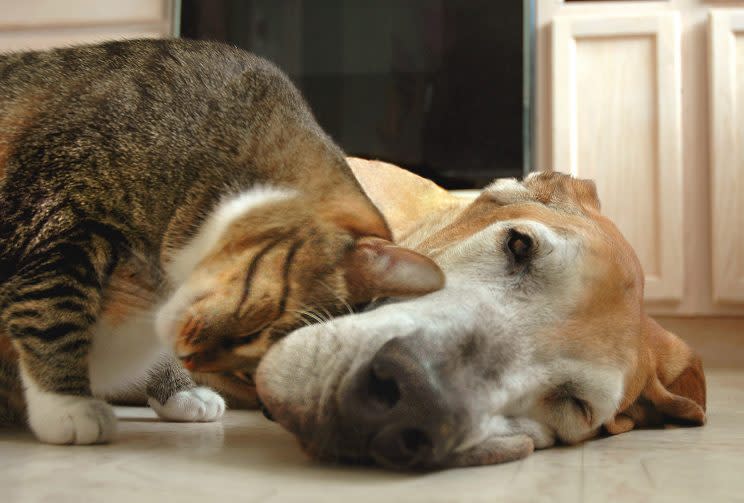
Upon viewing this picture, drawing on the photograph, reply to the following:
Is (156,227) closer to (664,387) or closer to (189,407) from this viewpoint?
(189,407)

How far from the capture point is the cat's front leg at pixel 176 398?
179cm

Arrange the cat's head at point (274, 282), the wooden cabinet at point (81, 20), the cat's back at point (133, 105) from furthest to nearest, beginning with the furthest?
the wooden cabinet at point (81, 20)
the cat's back at point (133, 105)
the cat's head at point (274, 282)

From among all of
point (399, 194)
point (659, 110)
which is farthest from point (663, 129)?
point (399, 194)

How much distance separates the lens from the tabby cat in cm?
131

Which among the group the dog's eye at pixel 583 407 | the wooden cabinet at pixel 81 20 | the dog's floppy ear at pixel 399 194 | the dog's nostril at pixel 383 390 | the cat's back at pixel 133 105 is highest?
the wooden cabinet at pixel 81 20

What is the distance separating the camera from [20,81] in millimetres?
1614

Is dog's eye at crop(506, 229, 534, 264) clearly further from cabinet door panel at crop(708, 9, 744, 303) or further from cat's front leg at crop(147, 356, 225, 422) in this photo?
cabinet door panel at crop(708, 9, 744, 303)

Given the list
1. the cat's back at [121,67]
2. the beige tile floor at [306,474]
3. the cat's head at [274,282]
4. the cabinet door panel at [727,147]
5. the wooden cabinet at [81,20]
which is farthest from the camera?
the wooden cabinet at [81,20]

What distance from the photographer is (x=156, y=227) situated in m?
1.47

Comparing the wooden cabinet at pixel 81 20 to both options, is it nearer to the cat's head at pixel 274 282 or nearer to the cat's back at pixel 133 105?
the cat's back at pixel 133 105

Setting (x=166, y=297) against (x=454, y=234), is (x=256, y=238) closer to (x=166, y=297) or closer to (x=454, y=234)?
(x=166, y=297)

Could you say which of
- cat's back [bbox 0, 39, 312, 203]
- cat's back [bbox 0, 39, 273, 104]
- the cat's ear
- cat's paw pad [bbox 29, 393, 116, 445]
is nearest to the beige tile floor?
cat's paw pad [bbox 29, 393, 116, 445]

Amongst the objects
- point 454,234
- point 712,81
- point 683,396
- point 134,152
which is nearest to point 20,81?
point 134,152

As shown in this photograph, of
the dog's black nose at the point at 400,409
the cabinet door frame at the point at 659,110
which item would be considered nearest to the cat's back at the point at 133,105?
→ the dog's black nose at the point at 400,409
